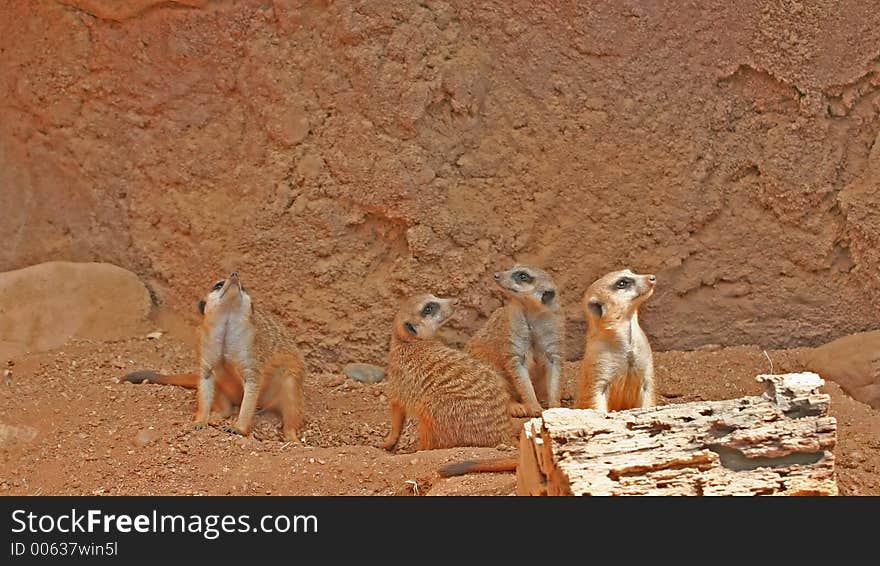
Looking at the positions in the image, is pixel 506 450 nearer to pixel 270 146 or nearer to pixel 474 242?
pixel 474 242

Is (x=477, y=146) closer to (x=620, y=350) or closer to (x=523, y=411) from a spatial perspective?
(x=523, y=411)

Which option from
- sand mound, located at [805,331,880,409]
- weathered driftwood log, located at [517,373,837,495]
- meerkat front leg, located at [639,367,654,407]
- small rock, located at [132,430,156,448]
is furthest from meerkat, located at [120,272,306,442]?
sand mound, located at [805,331,880,409]

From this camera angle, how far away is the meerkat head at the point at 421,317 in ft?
14.0

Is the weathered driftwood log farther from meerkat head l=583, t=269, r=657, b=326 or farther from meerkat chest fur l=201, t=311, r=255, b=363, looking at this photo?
meerkat chest fur l=201, t=311, r=255, b=363

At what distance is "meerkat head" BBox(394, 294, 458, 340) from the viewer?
4.25m

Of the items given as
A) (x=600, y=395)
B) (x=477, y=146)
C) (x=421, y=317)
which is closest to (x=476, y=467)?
(x=600, y=395)

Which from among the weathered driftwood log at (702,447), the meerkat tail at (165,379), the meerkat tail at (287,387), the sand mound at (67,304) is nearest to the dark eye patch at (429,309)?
the meerkat tail at (287,387)

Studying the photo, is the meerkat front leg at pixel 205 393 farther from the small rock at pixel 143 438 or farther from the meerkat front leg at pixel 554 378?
the meerkat front leg at pixel 554 378

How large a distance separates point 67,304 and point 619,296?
238 cm

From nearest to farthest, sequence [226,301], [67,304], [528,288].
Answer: [226,301], [528,288], [67,304]

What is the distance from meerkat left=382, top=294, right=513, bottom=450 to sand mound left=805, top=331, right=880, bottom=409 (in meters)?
1.39

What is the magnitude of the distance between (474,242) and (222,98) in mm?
1213

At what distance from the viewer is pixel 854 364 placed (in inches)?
177

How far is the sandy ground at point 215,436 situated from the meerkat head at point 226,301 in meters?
0.38
